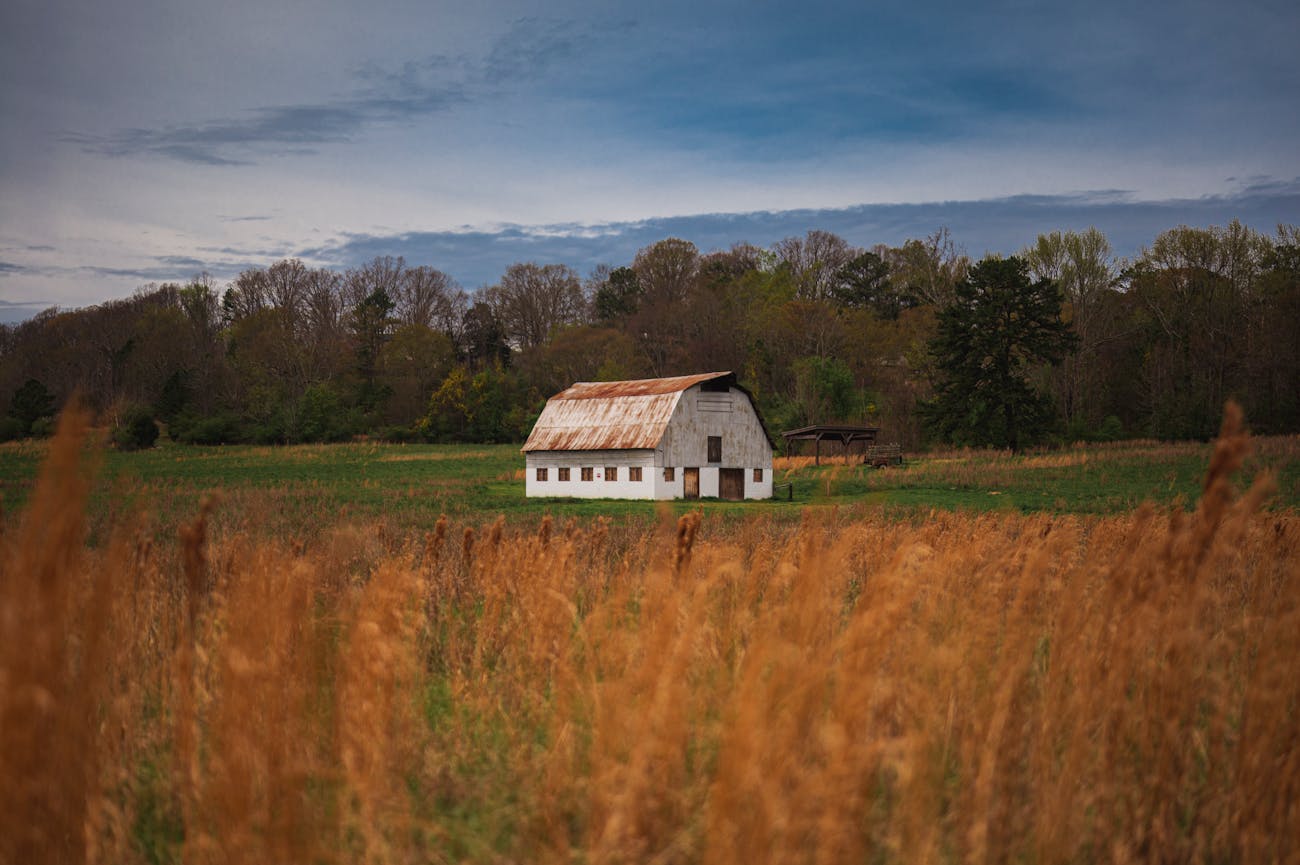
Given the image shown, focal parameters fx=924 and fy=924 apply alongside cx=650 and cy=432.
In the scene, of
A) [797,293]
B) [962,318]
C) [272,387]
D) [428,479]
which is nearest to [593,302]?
[797,293]

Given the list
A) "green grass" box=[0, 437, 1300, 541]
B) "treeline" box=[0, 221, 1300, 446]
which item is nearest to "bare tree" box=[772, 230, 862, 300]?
"treeline" box=[0, 221, 1300, 446]

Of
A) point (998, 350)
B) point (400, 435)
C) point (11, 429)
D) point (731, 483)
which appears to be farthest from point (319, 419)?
point (998, 350)

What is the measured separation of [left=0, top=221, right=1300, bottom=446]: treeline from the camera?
6059 centimetres

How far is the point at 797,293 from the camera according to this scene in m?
77.9

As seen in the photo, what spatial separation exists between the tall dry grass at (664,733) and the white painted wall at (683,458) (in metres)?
33.5

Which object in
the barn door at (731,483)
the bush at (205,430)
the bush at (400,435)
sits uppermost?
the bush at (205,430)

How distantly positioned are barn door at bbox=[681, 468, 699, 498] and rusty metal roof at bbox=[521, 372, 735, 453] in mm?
2604

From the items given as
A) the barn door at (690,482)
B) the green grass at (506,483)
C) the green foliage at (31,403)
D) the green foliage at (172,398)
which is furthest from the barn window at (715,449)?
the green foliage at (31,403)

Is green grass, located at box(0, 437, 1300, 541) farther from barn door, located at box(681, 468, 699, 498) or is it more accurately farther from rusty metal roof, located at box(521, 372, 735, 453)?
rusty metal roof, located at box(521, 372, 735, 453)

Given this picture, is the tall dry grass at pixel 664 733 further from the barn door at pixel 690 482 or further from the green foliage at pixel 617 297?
the green foliage at pixel 617 297

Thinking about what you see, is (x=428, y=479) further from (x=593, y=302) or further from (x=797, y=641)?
(x=593, y=302)

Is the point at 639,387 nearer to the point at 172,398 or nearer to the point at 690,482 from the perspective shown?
the point at 690,482

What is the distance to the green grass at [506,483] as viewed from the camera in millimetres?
26547

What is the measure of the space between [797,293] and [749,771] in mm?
76937
